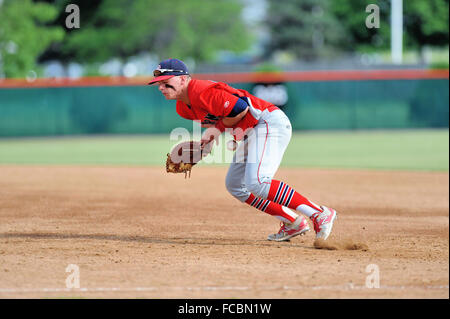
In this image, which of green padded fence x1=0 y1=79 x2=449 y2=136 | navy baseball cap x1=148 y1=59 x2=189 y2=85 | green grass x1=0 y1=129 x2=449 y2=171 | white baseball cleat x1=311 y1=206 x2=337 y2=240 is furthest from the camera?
green padded fence x1=0 y1=79 x2=449 y2=136

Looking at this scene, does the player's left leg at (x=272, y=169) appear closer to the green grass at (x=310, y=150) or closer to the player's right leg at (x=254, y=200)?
the player's right leg at (x=254, y=200)

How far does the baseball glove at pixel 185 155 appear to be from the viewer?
5.92 meters

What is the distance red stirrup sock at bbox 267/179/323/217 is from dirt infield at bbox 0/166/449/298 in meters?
0.35

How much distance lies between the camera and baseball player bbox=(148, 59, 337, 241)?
5.37 metres

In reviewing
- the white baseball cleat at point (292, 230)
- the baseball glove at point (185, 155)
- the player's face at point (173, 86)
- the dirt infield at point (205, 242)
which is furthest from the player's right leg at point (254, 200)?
the player's face at point (173, 86)

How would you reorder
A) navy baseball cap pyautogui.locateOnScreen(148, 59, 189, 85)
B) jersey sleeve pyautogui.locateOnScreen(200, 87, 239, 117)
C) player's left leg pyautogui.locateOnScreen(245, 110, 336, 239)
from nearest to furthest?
1. jersey sleeve pyautogui.locateOnScreen(200, 87, 239, 117)
2. navy baseball cap pyautogui.locateOnScreen(148, 59, 189, 85)
3. player's left leg pyautogui.locateOnScreen(245, 110, 336, 239)

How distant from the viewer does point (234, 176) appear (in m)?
5.93

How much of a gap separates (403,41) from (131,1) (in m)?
Result: 15.3

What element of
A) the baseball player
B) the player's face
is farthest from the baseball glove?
the player's face

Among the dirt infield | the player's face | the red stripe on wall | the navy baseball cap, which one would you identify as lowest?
the dirt infield

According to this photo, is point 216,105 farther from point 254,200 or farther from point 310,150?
point 310,150

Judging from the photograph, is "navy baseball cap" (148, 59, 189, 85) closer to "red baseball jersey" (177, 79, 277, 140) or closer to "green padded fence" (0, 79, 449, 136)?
"red baseball jersey" (177, 79, 277, 140)

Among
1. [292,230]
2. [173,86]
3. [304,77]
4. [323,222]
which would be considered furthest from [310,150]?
[173,86]

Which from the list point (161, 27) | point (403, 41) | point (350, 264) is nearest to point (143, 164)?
point (350, 264)
